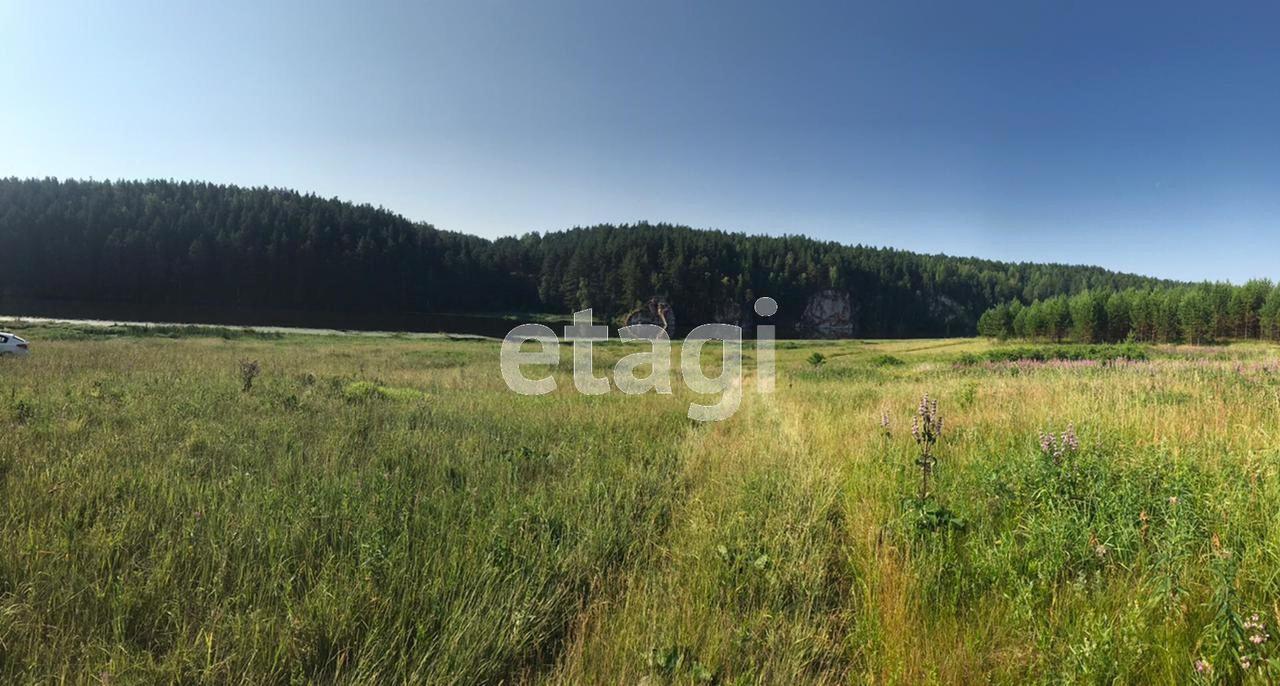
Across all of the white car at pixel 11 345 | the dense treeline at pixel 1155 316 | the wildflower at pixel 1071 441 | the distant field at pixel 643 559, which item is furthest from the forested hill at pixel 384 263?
the wildflower at pixel 1071 441

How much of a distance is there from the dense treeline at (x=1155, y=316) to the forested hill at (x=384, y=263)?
26.5 metres

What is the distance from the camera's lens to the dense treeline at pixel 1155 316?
87.2 m

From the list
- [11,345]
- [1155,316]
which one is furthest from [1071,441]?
[1155,316]

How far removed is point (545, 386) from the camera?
14.5 meters

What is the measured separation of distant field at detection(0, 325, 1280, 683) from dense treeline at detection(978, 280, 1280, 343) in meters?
A: 104

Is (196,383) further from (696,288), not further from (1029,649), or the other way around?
(696,288)

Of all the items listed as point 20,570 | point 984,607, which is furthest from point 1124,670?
point 20,570

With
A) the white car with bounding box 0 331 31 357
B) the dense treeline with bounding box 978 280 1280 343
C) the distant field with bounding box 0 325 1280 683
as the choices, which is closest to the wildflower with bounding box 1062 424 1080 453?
the distant field with bounding box 0 325 1280 683

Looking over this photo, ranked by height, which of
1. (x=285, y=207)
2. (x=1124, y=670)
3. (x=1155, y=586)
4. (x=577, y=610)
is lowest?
(x=577, y=610)

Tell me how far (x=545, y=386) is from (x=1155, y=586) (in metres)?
13.2

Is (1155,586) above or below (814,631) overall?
above

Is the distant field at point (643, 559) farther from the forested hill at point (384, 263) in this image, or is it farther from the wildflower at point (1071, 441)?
the forested hill at point (384, 263)

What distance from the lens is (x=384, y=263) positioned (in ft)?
378

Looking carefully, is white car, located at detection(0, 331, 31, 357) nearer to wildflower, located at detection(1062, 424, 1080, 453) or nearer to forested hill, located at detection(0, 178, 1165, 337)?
wildflower, located at detection(1062, 424, 1080, 453)
